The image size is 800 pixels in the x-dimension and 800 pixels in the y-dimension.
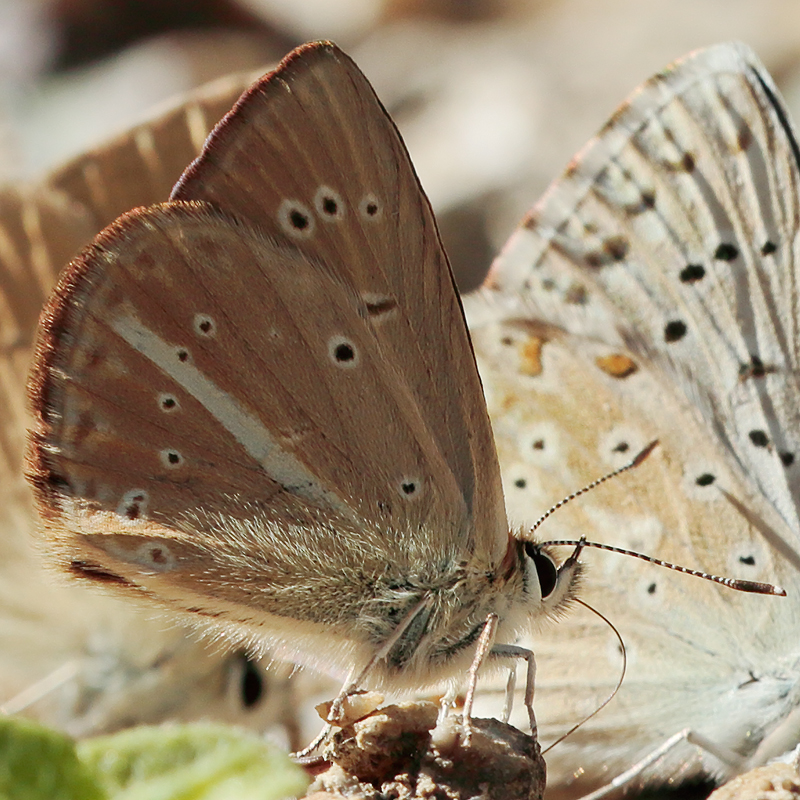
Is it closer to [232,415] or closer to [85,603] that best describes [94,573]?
[232,415]

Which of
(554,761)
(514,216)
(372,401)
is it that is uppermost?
(514,216)

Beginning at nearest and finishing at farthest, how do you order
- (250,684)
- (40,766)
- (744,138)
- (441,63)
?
(40,766)
(744,138)
(250,684)
(441,63)

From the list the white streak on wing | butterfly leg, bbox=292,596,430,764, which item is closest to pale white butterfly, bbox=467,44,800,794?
butterfly leg, bbox=292,596,430,764

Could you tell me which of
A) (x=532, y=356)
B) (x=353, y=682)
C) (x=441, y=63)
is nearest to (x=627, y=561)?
(x=532, y=356)

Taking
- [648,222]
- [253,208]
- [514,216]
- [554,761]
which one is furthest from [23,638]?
[514,216]

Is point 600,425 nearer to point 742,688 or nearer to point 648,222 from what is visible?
point 648,222

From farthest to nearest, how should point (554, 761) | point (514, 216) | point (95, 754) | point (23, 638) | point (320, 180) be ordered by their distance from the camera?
point (514, 216) → point (23, 638) → point (554, 761) → point (320, 180) → point (95, 754)

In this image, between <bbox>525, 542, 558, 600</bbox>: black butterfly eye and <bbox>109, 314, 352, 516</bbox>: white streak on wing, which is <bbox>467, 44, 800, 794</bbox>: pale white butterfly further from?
<bbox>109, 314, 352, 516</bbox>: white streak on wing

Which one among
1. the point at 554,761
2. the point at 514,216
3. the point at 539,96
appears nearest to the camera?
the point at 554,761
